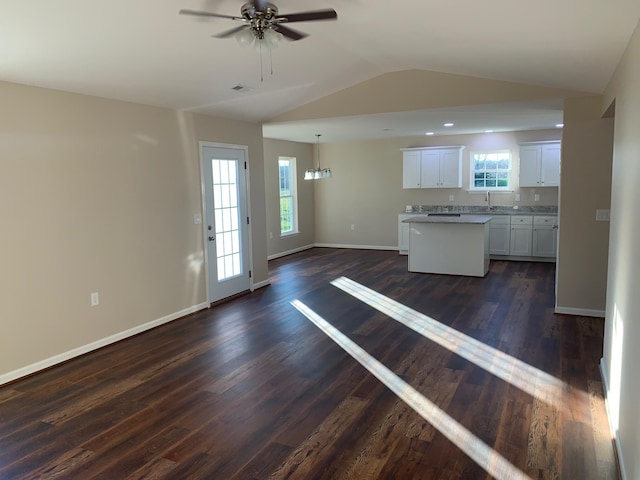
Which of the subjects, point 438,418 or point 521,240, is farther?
point 521,240

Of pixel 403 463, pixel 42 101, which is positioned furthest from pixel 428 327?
pixel 42 101

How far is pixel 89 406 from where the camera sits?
10.9 ft

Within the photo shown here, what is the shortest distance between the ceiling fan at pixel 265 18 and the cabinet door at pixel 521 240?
22.4ft

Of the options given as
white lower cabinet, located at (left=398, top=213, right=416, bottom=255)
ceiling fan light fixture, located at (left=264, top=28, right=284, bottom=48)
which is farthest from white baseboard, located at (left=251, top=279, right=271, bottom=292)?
ceiling fan light fixture, located at (left=264, top=28, right=284, bottom=48)

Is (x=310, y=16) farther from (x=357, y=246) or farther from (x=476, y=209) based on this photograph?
(x=357, y=246)

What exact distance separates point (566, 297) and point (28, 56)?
558 centimetres

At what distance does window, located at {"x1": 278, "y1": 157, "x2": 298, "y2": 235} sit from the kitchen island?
3.24 meters

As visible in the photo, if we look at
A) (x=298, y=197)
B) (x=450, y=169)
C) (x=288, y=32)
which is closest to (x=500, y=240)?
(x=450, y=169)

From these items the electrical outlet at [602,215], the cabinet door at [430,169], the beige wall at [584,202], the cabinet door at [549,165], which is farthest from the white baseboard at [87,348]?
the cabinet door at [549,165]

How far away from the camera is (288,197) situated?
33.2ft

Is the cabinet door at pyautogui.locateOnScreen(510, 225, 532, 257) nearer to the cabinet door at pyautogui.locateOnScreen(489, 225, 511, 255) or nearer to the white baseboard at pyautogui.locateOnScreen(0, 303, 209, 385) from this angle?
the cabinet door at pyautogui.locateOnScreen(489, 225, 511, 255)

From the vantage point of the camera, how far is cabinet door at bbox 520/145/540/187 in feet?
27.9

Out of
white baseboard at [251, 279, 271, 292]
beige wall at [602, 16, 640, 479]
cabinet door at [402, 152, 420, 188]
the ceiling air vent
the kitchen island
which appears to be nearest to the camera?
beige wall at [602, 16, 640, 479]

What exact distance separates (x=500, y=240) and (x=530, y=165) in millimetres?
1481
